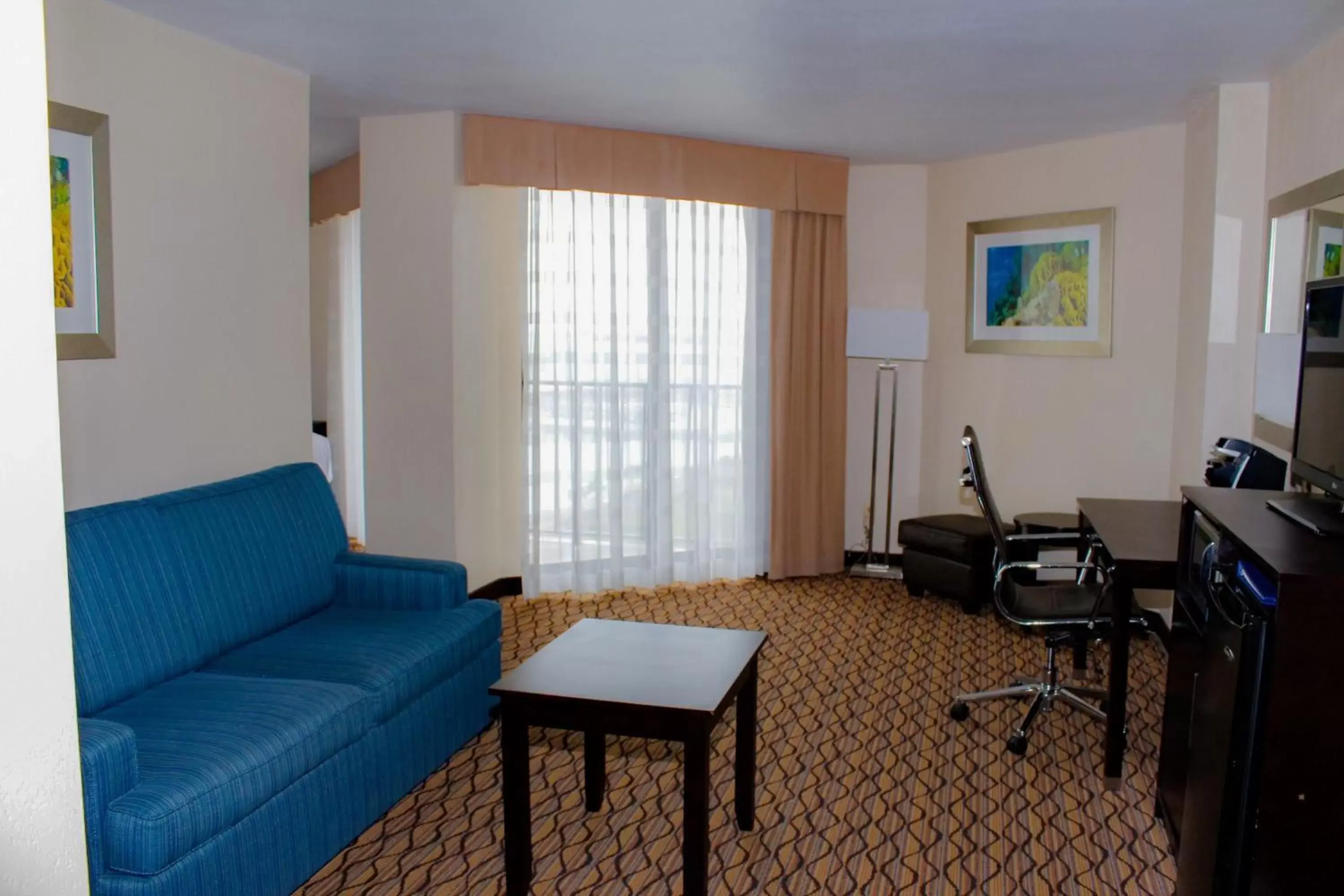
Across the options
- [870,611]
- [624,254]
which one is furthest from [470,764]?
[624,254]

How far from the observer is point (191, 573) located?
3.20 meters

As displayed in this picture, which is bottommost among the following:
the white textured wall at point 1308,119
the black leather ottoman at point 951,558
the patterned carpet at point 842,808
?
the patterned carpet at point 842,808

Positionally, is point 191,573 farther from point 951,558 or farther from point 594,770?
point 951,558

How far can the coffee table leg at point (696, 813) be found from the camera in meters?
2.54

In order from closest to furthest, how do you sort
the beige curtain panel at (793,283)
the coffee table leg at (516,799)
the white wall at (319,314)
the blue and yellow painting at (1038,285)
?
the coffee table leg at (516,799), the beige curtain panel at (793,283), the blue and yellow painting at (1038,285), the white wall at (319,314)

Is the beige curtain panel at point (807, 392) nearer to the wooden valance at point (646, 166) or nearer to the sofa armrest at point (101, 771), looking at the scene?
the wooden valance at point (646, 166)

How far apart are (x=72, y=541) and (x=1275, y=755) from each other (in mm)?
2995

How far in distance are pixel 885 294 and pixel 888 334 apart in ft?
1.89

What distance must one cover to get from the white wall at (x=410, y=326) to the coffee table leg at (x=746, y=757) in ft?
8.26

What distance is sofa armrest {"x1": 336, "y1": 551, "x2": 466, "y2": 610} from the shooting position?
381 centimetres

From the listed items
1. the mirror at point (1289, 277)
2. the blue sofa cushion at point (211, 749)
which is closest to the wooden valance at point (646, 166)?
the mirror at point (1289, 277)

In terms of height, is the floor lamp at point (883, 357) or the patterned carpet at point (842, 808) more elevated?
the floor lamp at point (883, 357)

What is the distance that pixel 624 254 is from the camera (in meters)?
5.63

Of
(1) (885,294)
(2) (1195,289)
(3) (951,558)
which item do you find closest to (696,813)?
(3) (951,558)
